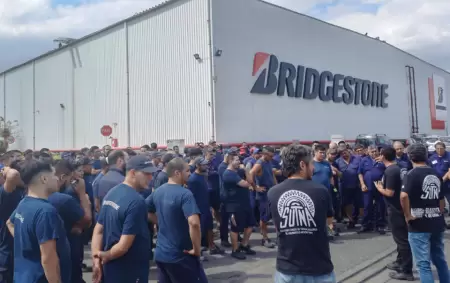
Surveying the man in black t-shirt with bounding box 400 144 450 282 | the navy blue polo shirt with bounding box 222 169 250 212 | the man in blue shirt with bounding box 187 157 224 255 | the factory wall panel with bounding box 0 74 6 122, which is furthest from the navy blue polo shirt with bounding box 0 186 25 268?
the factory wall panel with bounding box 0 74 6 122

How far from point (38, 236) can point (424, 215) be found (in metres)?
4.10

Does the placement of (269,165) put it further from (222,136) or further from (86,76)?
(86,76)

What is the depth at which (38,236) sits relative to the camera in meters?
3.05

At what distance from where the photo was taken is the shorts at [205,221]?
24.6 ft

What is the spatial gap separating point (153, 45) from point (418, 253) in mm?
19785

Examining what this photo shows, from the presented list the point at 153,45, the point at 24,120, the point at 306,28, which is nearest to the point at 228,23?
the point at 153,45

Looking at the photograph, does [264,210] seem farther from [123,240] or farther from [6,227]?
[123,240]

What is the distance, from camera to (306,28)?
2572 centimetres

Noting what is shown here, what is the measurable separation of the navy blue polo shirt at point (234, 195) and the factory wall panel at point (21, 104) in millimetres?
30746

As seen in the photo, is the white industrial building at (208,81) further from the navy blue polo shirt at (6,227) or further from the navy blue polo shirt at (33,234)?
the navy blue polo shirt at (33,234)

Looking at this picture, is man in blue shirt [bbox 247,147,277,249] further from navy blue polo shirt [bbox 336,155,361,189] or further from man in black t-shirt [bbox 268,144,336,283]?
man in black t-shirt [bbox 268,144,336,283]

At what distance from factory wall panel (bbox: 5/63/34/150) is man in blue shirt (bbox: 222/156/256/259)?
3076 cm

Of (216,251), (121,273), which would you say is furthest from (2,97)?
(121,273)

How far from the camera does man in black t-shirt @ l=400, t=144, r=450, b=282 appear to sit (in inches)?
189
